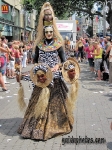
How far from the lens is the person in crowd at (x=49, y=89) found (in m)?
6.07

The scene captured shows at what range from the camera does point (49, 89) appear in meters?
6.27

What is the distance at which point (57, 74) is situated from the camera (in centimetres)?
632

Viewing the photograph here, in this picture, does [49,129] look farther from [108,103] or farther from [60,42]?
[108,103]

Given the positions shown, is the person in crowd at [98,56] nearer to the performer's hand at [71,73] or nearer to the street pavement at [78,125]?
the street pavement at [78,125]

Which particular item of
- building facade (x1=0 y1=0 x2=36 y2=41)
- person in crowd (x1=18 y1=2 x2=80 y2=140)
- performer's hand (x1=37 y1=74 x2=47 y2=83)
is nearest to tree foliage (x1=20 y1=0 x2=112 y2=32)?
building facade (x1=0 y1=0 x2=36 y2=41)

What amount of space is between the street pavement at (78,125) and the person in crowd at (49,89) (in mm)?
195

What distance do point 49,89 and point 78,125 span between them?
121 cm

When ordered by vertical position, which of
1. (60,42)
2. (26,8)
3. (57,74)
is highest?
(26,8)

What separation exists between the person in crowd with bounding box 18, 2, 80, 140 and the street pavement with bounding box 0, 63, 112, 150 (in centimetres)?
19

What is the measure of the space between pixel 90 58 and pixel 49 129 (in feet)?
37.0

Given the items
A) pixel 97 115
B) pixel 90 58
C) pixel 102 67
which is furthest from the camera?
pixel 90 58

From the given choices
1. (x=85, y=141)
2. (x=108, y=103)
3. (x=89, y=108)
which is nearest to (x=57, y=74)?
(x=85, y=141)

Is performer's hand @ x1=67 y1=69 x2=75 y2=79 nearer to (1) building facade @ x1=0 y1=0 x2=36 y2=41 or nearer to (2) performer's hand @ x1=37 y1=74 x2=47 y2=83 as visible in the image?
(2) performer's hand @ x1=37 y1=74 x2=47 y2=83

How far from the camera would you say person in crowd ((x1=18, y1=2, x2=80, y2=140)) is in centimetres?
607
